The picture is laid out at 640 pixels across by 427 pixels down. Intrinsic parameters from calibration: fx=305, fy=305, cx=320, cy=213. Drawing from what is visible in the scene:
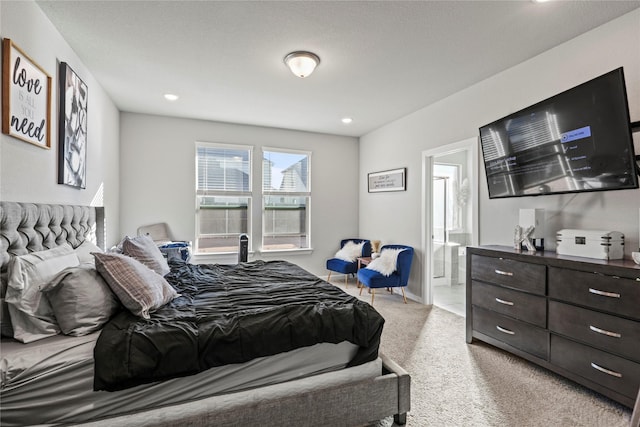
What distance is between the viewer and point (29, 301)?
1.45m

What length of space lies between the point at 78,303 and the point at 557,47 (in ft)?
12.6

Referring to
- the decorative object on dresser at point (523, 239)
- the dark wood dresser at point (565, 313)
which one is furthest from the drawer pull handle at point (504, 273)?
the decorative object on dresser at point (523, 239)

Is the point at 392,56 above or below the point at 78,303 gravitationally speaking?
above

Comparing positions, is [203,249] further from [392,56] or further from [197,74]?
[392,56]

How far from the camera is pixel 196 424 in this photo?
54.6 inches

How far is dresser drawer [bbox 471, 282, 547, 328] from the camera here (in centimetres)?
228

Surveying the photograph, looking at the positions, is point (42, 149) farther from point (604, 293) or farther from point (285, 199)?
point (604, 293)

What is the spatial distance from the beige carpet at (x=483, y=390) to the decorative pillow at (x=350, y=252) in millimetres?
1886

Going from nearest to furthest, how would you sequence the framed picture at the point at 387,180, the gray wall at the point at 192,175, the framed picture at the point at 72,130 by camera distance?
1. the framed picture at the point at 72,130
2. the gray wall at the point at 192,175
3. the framed picture at the point at 387,180

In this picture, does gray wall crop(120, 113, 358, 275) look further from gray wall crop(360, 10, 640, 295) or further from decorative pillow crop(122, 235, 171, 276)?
decorative pillow crop(122, 235, 171, 276)

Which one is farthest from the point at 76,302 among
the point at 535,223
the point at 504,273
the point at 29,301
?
the point at 535,223

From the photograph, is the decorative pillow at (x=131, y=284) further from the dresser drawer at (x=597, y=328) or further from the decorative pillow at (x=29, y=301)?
the dresser drawer at (x=597, y=328)

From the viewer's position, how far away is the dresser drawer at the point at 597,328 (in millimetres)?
1786

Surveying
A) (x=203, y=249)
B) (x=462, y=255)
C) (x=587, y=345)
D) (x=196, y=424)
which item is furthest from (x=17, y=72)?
(x=462, y=255)
